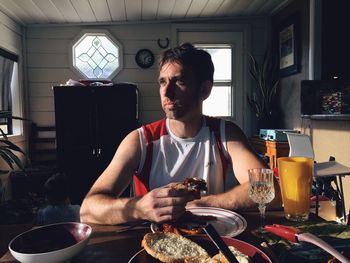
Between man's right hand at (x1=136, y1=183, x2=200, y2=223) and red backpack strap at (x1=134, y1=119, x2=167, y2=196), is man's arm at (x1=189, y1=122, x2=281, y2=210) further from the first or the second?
red backpack strap at (x1=134, y1=119, x2=167, y2=196)

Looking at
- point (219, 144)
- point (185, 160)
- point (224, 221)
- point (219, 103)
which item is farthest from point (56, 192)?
point (219, 103)

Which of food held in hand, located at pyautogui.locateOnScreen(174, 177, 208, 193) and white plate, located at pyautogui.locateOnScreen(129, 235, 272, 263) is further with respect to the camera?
food held in hand, located at pyautogui.locateOnScreen(174, 177, 208, 193)

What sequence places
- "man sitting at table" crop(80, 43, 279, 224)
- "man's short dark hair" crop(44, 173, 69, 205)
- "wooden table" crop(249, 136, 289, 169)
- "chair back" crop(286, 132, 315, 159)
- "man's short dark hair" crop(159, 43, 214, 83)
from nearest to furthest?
"man sitting at table" crop(80, 43, 279, 224)
"man's short dark hair" crop(159, 43, 214, 83)
"man's short dark hair" crop(44, 173, 69, 205)
"chair back" crop(286, 132, 315, 159)
"wooden table" crop(249, 136, 289, 169)

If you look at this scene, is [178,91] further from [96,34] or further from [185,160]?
[96,34]

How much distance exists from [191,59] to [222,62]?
122 inches

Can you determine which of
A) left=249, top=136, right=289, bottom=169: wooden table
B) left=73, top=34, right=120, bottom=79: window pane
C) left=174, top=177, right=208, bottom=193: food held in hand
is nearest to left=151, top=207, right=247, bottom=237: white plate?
left=174, top=177, right=208, bottom=193: food held in hand

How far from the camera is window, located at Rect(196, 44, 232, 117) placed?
454 cm

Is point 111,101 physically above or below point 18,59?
below

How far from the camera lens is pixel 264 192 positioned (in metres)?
1.01

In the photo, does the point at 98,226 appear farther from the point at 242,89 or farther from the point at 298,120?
the point at 242,89

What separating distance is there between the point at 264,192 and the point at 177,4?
324cm

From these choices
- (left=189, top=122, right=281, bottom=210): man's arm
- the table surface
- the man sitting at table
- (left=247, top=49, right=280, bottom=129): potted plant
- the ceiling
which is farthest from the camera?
(left=247, top=49, right=280, bottom=129): potted plant

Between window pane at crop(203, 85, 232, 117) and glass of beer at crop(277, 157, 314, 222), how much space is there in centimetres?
358

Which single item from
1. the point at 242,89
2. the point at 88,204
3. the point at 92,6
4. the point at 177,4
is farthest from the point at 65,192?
the point at 242,89
